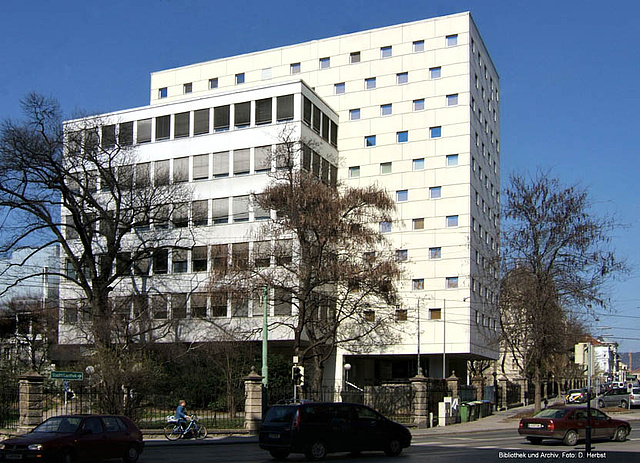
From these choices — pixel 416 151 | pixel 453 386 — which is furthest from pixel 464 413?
pixel 416 151

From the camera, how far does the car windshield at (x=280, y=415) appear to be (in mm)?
21453

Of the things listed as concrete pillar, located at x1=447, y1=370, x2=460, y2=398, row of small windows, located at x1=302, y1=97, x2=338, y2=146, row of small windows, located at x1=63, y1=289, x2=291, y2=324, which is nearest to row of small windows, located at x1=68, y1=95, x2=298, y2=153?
row of small windows, located at x1=302, y1=97, x2=338, y2=146

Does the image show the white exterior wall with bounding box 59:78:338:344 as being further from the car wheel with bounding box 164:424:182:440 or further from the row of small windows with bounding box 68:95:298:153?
the car wheel with bounding box 164:424:182:440

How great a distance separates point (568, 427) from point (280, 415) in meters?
10.5

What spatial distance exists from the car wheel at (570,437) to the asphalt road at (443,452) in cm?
22

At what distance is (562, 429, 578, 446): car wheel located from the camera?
25.8 metres

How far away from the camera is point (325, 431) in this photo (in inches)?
853

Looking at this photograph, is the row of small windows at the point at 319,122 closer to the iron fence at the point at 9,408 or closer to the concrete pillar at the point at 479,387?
the concrete pillar at the point at 479,387

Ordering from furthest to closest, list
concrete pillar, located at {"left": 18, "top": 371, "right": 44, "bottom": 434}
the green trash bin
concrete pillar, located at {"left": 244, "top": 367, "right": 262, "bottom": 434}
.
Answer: the green trash bin
concrete pillar, located at {"left": 244, "top": 367, "right": 262, "bottom": 434}
concrete pillar, located at {"left": 18, "top": 371, "right": 44, "bottom": 434}

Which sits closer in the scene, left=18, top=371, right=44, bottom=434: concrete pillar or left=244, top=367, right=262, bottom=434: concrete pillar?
left=18, top=371, right=44, bottom=434: concrete pillar

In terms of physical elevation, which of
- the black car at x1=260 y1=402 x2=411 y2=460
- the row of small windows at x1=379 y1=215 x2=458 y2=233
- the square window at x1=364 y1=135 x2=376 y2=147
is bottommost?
the black car at x1=260 y1=402 x2=411 y2=460

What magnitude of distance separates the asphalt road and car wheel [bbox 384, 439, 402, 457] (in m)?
0.23

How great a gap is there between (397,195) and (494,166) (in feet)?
44.5

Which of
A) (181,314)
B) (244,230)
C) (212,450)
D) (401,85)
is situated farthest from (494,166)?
(212,450)
